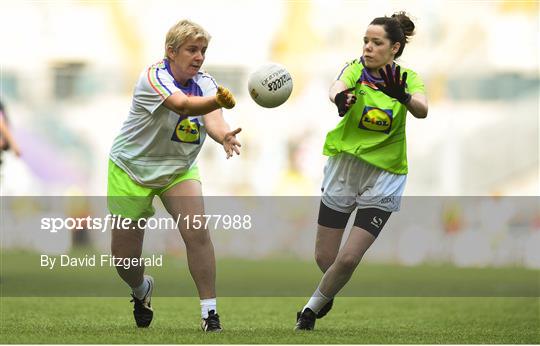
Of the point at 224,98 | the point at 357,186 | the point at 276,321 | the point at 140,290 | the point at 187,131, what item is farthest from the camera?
the point at 276,321

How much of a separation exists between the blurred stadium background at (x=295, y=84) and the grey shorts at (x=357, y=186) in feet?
85.6

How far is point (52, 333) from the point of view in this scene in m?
8.05

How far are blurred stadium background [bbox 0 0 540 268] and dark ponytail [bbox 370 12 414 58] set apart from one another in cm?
2630

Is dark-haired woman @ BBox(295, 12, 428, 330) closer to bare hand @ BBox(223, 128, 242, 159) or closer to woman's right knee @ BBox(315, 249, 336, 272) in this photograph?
woman's right knee @ BBox(315, 249, 336, 272)

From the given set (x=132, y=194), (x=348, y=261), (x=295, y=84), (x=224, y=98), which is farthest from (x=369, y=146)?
(x=295, y=84)

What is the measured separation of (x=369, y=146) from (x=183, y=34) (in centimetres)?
155

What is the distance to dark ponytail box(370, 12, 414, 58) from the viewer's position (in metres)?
8.12

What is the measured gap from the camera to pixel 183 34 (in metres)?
7.56

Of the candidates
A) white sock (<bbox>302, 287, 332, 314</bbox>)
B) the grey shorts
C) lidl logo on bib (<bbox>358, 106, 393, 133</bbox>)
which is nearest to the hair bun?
lidl logo on bib (<bbox>358, 106, 393, 133</bbox>)

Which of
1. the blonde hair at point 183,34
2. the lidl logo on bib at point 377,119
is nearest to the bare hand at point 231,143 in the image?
the blonde hair at point 183,34

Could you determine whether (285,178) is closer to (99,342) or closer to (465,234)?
(465,234)

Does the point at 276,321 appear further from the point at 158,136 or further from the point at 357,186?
the point at 158,136

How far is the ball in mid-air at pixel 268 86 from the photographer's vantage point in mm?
7785

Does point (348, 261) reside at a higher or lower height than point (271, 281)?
lower
